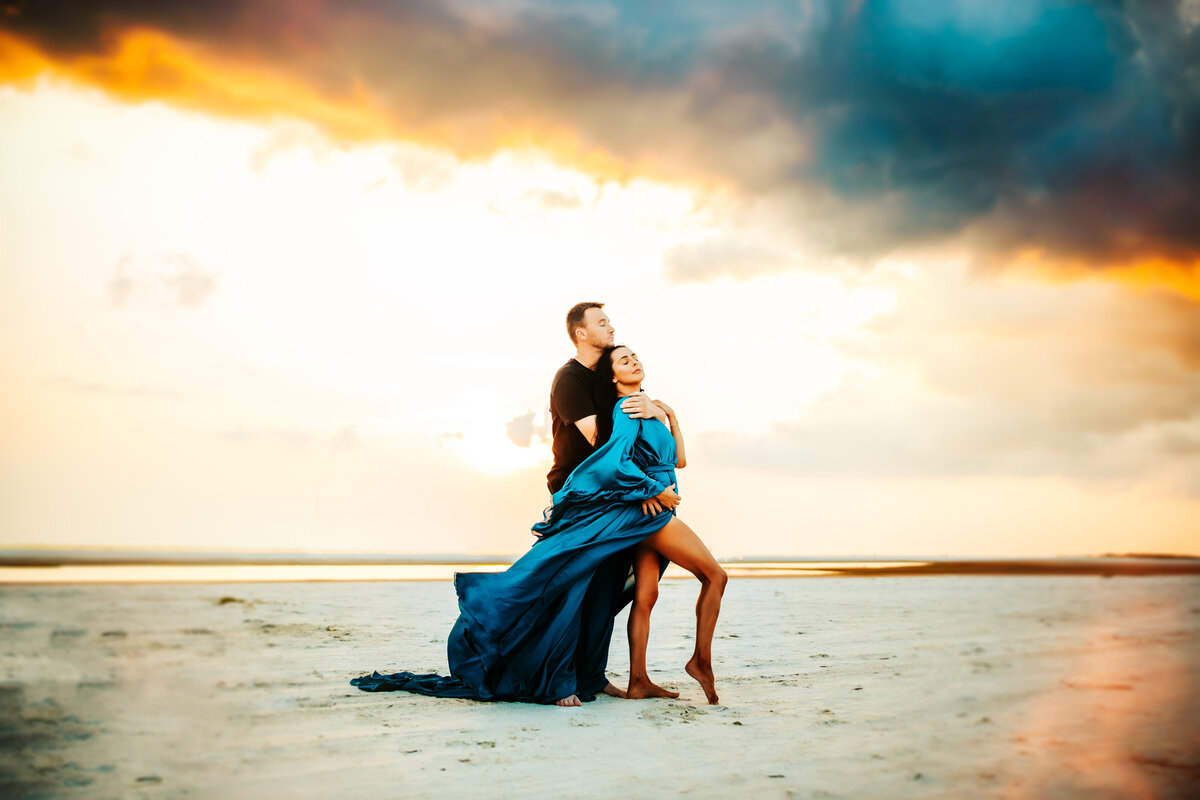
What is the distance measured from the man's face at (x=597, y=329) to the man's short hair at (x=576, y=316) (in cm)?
3

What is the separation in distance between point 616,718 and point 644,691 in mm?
633

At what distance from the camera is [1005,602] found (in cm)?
1226

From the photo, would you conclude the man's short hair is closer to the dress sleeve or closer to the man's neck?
the man's neck

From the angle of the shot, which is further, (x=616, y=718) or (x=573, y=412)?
(x=573, y=412)

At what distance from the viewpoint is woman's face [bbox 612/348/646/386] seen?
518 cm

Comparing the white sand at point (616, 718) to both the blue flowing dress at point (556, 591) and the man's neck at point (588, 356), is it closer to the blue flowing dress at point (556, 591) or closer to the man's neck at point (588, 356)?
the blue flowing dress at point (556, 591)

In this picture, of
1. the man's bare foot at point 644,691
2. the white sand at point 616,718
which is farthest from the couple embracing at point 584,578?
the white sand at point 616,718

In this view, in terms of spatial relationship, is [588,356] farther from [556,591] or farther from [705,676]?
[705,676]

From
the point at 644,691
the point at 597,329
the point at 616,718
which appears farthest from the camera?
the point at 597,329

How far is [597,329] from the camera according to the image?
5305mm

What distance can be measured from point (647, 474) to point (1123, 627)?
6.12 meters

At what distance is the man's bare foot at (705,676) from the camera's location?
4.61 metres

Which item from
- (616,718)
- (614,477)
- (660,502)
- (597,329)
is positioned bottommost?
(616,718)

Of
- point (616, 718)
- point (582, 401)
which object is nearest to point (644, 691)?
point (616, 718)
